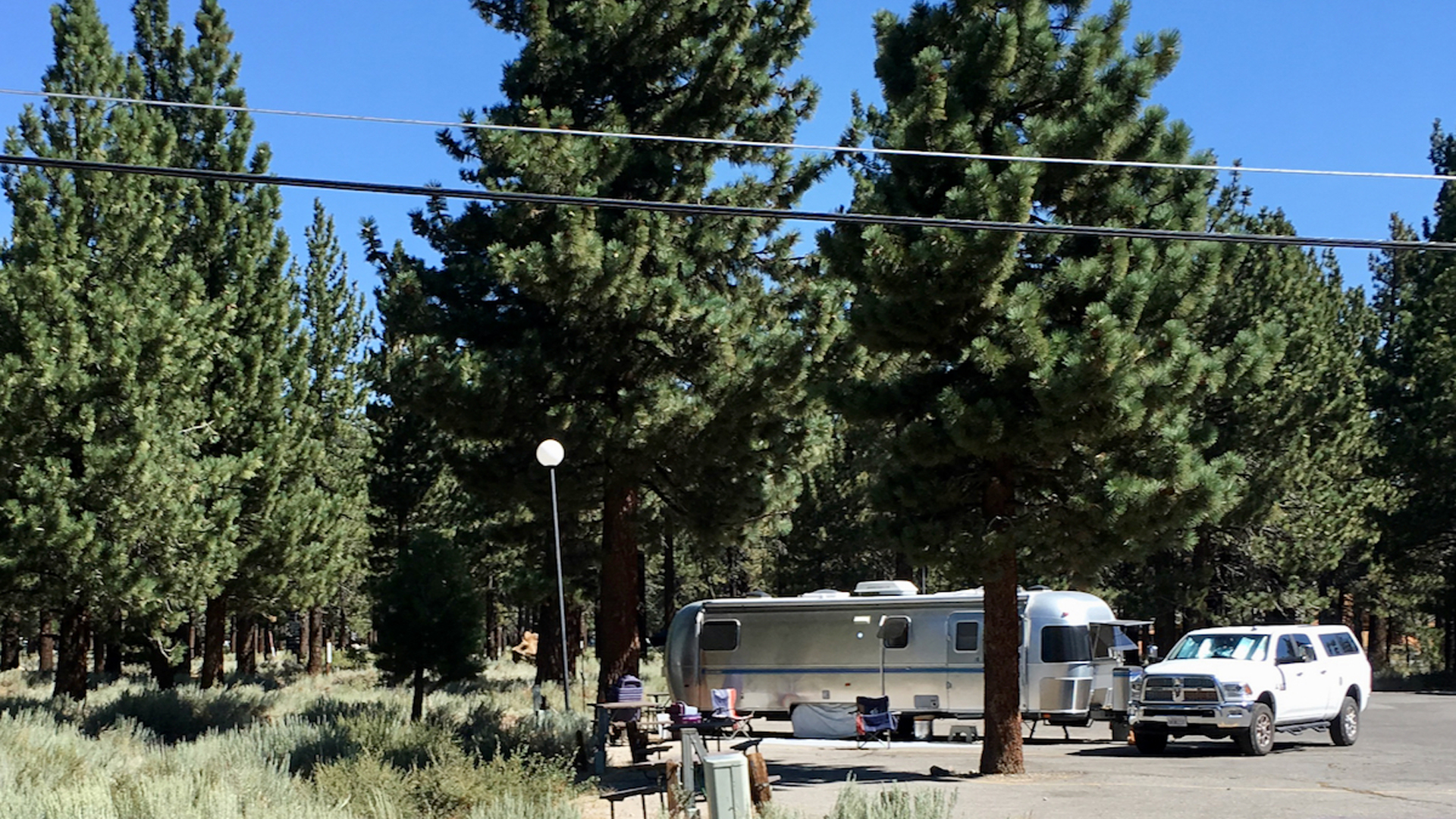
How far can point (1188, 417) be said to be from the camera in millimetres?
15703

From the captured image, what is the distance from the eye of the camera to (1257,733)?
61.3ft

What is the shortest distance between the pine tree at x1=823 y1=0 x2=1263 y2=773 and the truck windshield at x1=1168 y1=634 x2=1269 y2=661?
5171mm

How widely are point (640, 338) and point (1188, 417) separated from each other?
8218 millimetres

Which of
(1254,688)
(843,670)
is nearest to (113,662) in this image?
(843,670)

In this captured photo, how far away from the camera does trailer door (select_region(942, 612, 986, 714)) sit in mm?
23969

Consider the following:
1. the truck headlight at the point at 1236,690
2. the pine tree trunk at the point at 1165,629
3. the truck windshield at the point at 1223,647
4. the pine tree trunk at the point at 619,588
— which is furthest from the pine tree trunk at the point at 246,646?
the truck headlight at the point at 1236,690

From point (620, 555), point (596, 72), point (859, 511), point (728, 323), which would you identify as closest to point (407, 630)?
point (620, 555)

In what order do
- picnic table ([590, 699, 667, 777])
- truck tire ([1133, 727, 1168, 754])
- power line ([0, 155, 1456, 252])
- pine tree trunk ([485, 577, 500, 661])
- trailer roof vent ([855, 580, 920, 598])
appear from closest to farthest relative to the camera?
power line ([0, 155, 1456, 252]) < picnic table ([590, 699, 667, 777]) < truck tire ([1133, 727, 1168, 754]) < trailer roof vent ([855, 580, 920, 598]) < pine tree trunk ([485, 577, 500, 661])

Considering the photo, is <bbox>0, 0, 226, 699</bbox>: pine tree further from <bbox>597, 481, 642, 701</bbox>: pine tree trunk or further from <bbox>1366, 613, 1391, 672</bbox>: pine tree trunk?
<bbox>1366, 613, 1391, 672</bbox>: pine tree trunk

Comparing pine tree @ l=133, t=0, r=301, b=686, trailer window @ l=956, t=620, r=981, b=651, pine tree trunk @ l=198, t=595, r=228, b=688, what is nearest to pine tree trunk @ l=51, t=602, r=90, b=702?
pine tree @ l=133, t=0, r=301, b=686

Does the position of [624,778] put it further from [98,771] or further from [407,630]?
[407,630]

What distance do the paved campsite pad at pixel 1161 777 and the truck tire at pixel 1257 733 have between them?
0.19 metres

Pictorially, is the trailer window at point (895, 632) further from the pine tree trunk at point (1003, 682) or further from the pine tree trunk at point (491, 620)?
the pine tree trunk at point (491, 620)

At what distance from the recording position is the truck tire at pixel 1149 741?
64.1 feet
